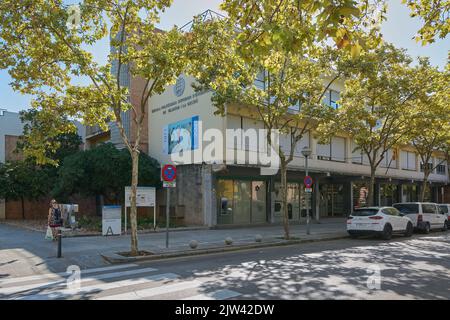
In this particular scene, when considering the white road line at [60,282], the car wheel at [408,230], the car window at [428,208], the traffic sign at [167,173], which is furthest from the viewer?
the car window at [428,208]

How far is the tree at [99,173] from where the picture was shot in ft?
70.9

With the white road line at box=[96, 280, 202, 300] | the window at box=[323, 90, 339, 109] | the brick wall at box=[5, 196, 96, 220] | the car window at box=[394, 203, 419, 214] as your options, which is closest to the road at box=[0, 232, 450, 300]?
the white road line at box=[96, 280, 202, 300]

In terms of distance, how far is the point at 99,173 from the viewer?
2222cm

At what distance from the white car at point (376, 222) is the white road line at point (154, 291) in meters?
11.3

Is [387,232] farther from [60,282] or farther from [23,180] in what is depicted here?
[23,180]

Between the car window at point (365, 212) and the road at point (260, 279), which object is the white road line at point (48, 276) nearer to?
the road at point (260, 279)

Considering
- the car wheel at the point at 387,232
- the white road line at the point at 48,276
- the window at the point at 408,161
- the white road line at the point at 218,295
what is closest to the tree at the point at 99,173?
the white road line at the point at 48,276

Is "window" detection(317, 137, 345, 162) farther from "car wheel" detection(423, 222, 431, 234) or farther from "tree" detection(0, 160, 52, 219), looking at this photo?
"tree" detection(0, 160, 52, 219)

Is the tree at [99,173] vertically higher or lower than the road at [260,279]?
higher

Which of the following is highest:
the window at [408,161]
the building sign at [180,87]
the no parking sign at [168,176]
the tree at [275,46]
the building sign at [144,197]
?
the building sign at [180,87]

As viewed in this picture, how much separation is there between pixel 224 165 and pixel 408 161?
25673 mm

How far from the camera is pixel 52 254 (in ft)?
39.7

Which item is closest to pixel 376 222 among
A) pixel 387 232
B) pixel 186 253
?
pixel 387 232

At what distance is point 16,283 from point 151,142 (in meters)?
18.1
